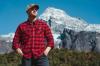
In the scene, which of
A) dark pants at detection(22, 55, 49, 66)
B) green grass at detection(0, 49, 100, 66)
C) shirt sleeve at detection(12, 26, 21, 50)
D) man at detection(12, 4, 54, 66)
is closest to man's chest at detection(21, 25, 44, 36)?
man at detection(12, 4, 54, 66)

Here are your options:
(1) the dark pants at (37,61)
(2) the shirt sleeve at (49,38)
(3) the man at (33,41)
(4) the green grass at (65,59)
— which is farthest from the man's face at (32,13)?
(4) the green grass at (65,59)

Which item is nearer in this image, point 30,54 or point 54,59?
point 30,54

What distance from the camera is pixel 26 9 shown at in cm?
815

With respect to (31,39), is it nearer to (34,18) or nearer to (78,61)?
(34,18)

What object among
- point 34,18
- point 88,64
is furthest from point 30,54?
point 88,64

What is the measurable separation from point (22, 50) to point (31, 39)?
0.87 feet

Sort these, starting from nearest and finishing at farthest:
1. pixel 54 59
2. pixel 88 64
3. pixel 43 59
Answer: pixel 43 59 < pixel 88 64 < pixel 54 59

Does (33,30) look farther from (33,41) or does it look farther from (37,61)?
(37,61)

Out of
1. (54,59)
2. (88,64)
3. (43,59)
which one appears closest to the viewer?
(43,59)

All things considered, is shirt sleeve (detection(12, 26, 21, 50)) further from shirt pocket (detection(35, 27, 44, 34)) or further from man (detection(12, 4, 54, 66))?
shirt pocket (detection(35, 27, 44, 34))

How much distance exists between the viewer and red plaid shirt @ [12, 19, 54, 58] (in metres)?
7.93

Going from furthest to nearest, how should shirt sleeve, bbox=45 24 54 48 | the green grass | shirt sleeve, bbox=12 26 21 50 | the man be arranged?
the green grass
shirt sleeve, bbox=12 26 21 50
shirt sleeve, bbox=45 24 54 48
the man

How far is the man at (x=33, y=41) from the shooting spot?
7.86m

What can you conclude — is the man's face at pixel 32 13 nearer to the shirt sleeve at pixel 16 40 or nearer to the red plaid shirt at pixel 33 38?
the red plaid shirt at pixel 33 38
